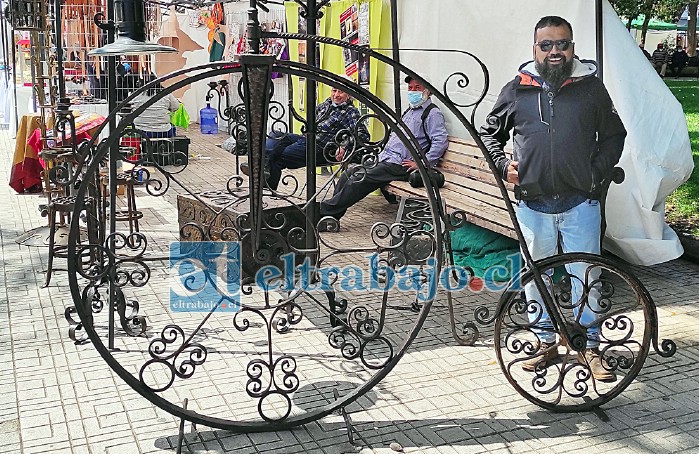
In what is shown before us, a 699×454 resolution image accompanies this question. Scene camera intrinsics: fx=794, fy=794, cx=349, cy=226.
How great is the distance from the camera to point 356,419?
4047 millimetres

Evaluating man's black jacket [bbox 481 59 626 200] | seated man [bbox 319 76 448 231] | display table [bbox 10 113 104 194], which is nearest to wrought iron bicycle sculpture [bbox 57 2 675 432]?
man's black jacket [bbox 481 59 626 200]

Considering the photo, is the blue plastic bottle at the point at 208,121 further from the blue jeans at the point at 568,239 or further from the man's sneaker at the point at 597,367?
the man's sneaker at the point at 597,367

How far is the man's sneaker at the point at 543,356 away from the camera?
4.31 meters

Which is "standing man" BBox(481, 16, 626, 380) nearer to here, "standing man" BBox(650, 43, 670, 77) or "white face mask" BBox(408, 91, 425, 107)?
"white face mask" BBox(408, 91, 425, 107)

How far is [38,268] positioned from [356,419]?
379 centimetres

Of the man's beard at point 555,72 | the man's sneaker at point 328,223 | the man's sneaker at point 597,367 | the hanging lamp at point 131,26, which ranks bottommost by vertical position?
the man's sneaker at point 597,367

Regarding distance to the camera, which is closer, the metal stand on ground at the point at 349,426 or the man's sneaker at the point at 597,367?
the metal stand on ground at the point at 349,426

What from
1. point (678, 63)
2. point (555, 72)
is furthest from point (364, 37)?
point (678, 63)

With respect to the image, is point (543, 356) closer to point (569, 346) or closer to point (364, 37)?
point (569, 346)

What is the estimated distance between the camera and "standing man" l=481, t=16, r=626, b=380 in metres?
4.25

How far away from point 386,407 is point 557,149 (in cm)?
166

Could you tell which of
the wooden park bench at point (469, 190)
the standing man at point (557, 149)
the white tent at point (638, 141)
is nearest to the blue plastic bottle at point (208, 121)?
the wooden park bench at point (469, 190)

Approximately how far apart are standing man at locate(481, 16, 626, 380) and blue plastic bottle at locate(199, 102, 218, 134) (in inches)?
483

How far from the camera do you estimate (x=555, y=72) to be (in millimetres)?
4246
